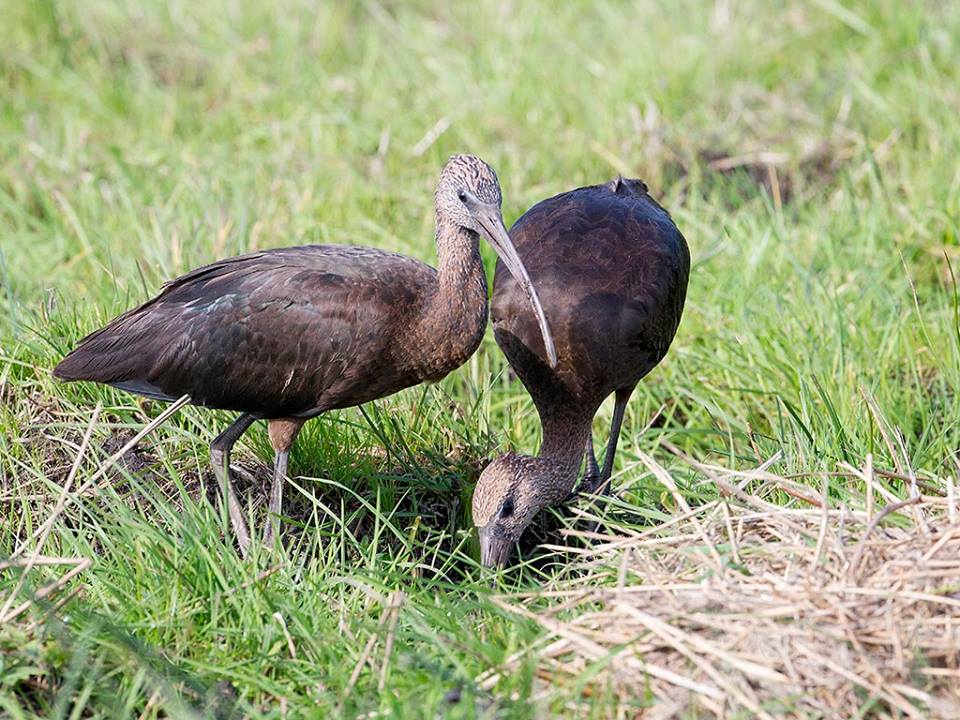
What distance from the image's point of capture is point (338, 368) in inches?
172

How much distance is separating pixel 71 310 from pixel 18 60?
10.8ft

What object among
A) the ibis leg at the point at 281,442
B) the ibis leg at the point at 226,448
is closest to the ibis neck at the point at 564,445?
the ibis leg at the point at 281,442

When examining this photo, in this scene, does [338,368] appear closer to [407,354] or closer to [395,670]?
[407,354]

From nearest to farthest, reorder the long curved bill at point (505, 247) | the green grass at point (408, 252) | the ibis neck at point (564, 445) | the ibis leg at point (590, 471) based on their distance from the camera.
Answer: the green grass at point (408, 252)
the long curved bill at point (505, 247)
the ibis neck at point (564, 445)
the ibis leg at point (590, 471)

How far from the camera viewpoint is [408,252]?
6234 millimetres

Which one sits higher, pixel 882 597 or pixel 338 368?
pixel 338 368

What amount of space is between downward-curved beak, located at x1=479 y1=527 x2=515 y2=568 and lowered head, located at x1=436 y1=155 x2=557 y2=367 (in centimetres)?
61

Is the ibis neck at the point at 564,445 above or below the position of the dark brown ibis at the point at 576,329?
below

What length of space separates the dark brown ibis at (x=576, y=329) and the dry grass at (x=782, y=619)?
758 mm

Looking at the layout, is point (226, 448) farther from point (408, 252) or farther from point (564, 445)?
point (408, 252)

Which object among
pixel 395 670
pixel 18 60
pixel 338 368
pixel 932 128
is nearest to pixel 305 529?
pixel 338 368

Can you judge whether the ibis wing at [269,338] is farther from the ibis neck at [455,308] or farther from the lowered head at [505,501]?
the lowered head at [505,501]

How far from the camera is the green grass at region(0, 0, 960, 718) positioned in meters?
3.57

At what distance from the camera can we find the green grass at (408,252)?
357 cm
